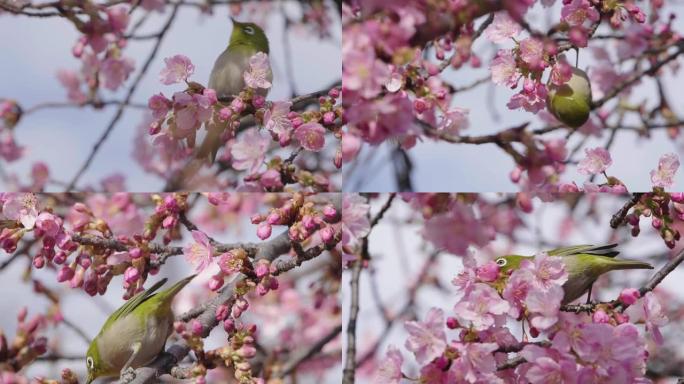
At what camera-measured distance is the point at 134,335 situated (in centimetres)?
153

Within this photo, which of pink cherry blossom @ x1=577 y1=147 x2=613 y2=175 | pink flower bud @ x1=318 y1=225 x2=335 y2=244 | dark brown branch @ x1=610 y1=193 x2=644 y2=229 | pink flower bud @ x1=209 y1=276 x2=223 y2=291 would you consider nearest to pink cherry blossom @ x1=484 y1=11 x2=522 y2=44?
pink cherry blossom @ x1=577 y1=147 x2=613 y2=175

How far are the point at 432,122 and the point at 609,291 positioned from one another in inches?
24.1

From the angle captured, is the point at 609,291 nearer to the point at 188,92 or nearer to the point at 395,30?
the point at 395,30

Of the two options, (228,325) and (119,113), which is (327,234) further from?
(119,113)

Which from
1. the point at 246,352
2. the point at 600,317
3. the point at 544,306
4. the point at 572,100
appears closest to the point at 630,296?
the point at 600,317

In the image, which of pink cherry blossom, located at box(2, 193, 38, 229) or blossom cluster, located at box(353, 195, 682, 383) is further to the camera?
pink cherry blossom, located at box(2, 193, 38, 229)

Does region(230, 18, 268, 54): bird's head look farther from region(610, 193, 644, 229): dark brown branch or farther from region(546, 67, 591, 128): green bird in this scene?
region(610, 193, 644, 229): dark brown branch

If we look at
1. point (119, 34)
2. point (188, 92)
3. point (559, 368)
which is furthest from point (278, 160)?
point (559, 368)

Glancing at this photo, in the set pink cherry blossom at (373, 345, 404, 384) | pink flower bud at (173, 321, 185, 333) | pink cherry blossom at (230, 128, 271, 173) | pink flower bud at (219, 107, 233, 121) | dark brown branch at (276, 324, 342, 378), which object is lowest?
dark brown branch at (276, 324, 342, 378)

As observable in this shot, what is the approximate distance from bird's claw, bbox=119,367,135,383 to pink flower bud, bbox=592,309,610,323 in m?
0.88

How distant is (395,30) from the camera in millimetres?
1263

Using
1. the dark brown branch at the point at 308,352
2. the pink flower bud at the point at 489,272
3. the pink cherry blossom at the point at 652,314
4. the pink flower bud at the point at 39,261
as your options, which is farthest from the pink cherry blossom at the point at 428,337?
the pink flower bud at the point at 39,261

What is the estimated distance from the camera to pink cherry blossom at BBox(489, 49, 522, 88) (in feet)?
5.34

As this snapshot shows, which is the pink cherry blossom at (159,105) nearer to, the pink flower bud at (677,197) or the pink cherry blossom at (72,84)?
the pink cherry blossom at (72,84)
